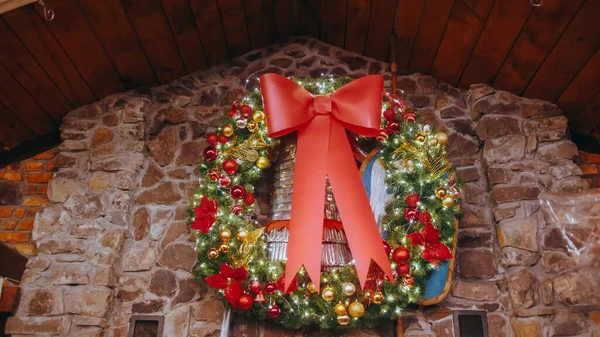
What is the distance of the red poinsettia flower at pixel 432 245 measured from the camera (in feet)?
7.11

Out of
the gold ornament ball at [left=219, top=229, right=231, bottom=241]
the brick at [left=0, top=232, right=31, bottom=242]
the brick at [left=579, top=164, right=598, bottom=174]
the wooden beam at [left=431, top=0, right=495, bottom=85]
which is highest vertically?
the wooden beam at [left=431, top=0, right=495, bottom=85]

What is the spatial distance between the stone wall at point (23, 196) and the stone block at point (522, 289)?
2490mm

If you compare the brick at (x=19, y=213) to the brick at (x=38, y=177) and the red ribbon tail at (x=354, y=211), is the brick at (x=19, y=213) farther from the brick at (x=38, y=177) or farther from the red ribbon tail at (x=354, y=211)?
the red ribbon tail at (x=354, y=211)

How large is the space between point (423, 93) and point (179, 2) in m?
1.47

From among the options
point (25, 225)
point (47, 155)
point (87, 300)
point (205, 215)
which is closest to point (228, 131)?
point (205, 215)

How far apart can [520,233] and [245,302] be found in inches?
53.3

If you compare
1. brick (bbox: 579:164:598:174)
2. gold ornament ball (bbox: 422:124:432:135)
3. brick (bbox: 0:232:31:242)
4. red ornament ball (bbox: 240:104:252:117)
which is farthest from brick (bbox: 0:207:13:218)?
brick (bbox: 579:164:598:174)

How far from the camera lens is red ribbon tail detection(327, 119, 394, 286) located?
2043mm

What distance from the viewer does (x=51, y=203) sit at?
2.61 m

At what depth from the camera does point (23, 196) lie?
112 inches

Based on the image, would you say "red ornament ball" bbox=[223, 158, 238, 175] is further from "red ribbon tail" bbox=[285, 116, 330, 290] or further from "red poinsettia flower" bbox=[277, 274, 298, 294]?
"red poinsettia flower" bbox=[277, 274, 298, 294]

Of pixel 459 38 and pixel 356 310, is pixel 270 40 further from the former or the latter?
pixel 356 310

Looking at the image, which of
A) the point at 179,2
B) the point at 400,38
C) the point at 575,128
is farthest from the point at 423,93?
the point at 179,2

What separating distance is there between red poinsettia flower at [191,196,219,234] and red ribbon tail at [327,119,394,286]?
0.59 meters
